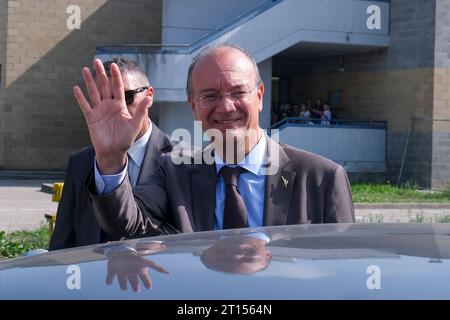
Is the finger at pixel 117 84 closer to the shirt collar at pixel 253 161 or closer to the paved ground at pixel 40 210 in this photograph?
the shirt collar at pixel 253 161

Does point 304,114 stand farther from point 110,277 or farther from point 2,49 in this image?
point 110,277

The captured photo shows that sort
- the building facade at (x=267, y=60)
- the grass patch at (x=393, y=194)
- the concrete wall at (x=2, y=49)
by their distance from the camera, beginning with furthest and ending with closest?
the concrete wall at (x=2, y=49), the building facade at (x=267, y=60), the grass patch at (x=393, y=194)

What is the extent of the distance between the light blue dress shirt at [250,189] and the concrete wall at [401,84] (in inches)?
766

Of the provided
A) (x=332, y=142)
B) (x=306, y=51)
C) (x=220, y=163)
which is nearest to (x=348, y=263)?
(x=220, y=163)

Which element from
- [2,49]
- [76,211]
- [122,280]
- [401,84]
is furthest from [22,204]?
[122,280]

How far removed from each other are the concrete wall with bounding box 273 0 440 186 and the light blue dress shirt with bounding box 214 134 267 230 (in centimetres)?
1944

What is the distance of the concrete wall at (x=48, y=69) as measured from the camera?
25.7 meters

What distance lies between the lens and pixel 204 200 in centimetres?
335

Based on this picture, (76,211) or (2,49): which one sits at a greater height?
(2,49)

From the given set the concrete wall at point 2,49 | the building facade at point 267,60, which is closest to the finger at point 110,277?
the building facade at point 267,60

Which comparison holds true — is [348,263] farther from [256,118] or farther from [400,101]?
[400,101]

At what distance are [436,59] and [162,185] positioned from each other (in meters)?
19.6

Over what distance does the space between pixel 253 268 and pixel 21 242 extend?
8101 millimetres
